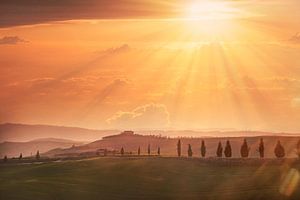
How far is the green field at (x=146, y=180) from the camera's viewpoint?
116938 millimetres

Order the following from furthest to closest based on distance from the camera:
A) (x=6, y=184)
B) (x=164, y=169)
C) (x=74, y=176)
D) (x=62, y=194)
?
(x=164, y=169) → (x=74, y=176) → (x=6, y=184) → (x=62, y=194)

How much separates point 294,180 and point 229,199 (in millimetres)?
21188

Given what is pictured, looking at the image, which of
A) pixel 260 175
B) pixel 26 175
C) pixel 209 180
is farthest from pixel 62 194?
pixel 260 175

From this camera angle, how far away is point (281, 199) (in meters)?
115

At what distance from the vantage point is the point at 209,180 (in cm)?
13588

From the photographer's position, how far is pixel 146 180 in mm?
133250

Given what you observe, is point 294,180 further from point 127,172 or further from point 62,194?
point 62,194

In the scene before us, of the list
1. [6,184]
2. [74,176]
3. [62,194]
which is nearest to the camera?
[62,194]

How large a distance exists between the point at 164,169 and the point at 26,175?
27.0 metres

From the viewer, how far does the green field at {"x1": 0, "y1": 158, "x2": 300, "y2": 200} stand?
116938mm

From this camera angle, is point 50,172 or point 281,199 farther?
point 50,172

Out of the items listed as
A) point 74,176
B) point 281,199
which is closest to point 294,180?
point 281,199

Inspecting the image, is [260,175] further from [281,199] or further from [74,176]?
[74,176]

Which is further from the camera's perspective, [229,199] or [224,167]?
[224,167]
